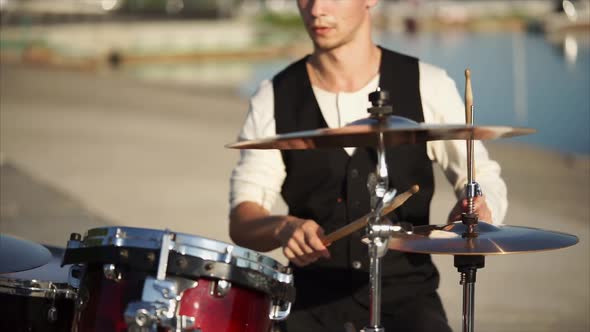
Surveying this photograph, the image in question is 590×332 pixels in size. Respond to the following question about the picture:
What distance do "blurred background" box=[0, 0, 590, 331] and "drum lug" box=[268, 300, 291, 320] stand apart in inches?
102

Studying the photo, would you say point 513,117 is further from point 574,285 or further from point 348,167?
point 348,167

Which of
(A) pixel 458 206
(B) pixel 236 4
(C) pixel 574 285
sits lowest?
(A) pixel 458 206

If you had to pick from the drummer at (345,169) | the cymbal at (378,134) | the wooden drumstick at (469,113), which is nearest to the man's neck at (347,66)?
the drummer at (345,169)

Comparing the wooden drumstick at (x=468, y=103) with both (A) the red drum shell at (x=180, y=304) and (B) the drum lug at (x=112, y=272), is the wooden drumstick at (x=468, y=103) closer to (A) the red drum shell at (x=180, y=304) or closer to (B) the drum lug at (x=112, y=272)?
(A) the red drum shell at (x=180, y=304)

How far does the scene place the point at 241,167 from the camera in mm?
3785

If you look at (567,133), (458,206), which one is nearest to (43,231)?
(458,206)

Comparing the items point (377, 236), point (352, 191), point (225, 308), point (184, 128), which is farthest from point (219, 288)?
point (184, 128)

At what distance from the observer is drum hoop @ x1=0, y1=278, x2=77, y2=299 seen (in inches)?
129

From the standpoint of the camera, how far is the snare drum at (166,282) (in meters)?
2.68

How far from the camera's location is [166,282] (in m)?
2.68

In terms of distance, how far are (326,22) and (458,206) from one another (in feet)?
2.64

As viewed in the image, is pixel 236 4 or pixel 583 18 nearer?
pixel 236 4

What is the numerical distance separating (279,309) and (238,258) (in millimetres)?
300

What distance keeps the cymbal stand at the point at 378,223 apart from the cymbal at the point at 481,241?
0.15 metres
